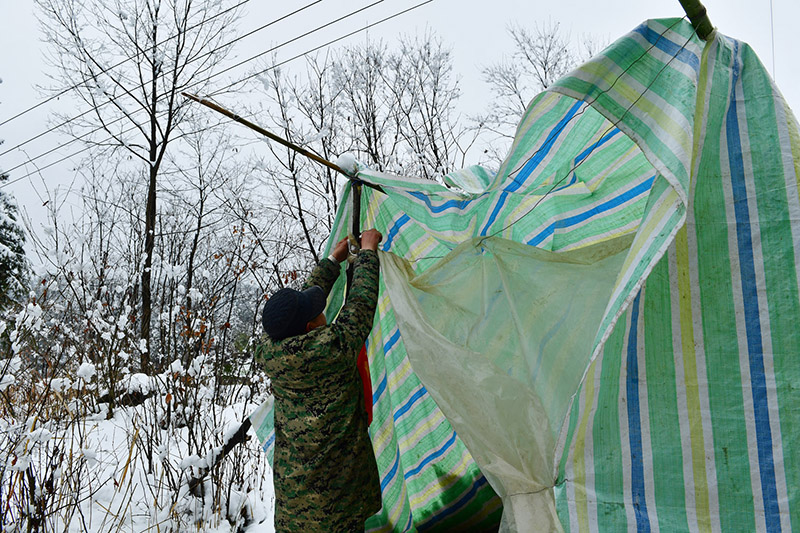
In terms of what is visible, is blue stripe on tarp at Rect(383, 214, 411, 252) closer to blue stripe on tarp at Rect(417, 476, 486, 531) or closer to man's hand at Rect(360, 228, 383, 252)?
man's hand at Rect(360, 228, 383, 252)

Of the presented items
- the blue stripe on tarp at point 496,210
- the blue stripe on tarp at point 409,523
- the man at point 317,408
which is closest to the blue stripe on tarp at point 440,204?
the blue stripe on tarp at point 496,210

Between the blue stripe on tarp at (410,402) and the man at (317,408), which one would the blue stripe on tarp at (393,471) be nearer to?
the blue stripe on tarp at (410,402)

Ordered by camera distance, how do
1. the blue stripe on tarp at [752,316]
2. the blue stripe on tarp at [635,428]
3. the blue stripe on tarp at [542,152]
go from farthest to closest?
the blue stripe on tarp at [542,152], the blue stripe on tarp at [635,428], the blue stripe on tarp at [752,316]

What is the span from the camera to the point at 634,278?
130 centimetres

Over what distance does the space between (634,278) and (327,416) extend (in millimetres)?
1234

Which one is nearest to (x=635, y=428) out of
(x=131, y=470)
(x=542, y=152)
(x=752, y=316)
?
(x=752, y=316)

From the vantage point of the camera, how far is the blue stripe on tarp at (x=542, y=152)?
1837 mm

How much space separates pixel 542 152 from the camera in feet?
6.48

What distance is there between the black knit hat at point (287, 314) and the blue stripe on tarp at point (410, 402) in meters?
0.82

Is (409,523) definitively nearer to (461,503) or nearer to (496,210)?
(461,503)

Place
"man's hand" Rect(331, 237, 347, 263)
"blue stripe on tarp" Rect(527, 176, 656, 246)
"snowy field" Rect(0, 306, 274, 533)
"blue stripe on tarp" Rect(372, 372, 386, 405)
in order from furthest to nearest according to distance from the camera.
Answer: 1. "snowy field" Rect(0, 306, 274, 533)
2. "blue stripe on tarp" Rect(372, 372, 386, 405)
3. "man's hand" Rect(331, 237, 347, 263)
4. "blue stripe on tarp" Rect(527, 176, 656, 246)

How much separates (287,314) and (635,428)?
1231 mm

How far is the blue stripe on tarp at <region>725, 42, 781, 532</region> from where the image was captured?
1310mm

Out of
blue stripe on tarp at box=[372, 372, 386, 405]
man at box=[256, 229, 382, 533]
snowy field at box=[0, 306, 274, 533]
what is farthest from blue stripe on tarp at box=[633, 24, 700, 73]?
snowy field at box=[0, 306, 274, 533]
